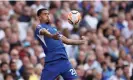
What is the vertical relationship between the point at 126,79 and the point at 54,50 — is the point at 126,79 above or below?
below

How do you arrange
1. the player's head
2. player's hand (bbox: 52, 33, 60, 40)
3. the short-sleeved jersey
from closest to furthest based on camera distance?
1. player's hand (bbox: 52, 33, 60, 40)
2. the short-sleeved jersey
3. the player's head

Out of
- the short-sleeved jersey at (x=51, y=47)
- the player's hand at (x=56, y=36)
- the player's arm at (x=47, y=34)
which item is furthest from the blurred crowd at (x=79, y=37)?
the player's hand at (x=56, y=36)

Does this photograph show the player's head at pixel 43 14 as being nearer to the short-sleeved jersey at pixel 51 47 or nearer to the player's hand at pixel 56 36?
the short-sleeved jersey at pixel 51 47

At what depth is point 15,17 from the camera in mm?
17703

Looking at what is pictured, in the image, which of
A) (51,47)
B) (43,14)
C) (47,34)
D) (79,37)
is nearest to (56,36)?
(47,34)

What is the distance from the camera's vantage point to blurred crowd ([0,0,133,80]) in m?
16.2

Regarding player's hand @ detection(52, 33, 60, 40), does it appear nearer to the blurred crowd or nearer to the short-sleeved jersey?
the short-sleeved jersey

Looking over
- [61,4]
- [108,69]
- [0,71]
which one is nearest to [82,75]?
[108,69]

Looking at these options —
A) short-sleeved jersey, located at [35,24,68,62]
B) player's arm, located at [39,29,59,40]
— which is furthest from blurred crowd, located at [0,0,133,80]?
player's arm, located at [39,29,59,40]

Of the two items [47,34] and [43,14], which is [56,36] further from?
[43,14]

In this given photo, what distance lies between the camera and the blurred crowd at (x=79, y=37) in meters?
16.2

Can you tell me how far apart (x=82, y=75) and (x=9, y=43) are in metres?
2.09

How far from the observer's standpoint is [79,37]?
60.3ft

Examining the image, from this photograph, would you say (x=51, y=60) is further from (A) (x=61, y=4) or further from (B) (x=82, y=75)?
(A) (x=61, y=4)
